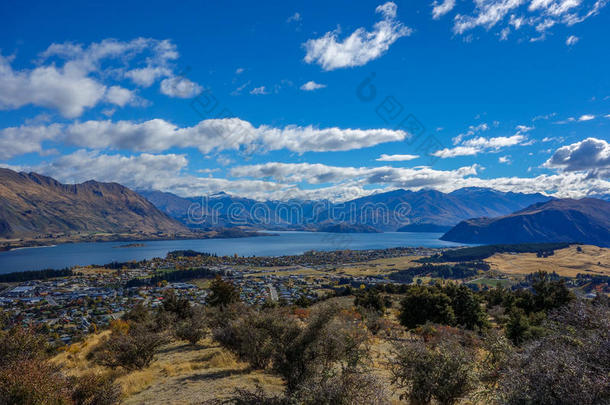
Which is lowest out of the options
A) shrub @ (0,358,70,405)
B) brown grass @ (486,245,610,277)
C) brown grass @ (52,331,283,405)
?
brown grass @ (486,245,610,277)

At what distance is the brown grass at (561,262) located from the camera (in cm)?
12856

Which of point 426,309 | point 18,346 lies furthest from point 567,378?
point 426,309

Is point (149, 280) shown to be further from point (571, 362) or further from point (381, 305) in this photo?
point (571, 362)

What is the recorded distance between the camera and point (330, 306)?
10594mm

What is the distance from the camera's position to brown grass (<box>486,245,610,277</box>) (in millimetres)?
128562

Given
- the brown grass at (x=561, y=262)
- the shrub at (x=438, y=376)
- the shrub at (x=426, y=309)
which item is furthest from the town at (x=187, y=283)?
the shrub at (x=438, y=376)

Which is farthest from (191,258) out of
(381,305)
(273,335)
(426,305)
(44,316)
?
(273,335)

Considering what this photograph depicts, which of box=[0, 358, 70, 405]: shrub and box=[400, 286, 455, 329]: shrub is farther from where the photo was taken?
box=[400, 286, 455, 329]: shrub

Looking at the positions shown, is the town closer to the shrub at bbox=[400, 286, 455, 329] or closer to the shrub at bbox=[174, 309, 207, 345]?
the shrub at bbox=[174, 309, 207, 345]

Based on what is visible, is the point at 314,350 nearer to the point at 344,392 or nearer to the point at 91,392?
the point at 344,392

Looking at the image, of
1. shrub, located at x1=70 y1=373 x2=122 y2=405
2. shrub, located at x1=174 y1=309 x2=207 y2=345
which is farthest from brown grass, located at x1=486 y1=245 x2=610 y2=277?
shrub, located at x1=70 y1=373 x2=122 y2=405

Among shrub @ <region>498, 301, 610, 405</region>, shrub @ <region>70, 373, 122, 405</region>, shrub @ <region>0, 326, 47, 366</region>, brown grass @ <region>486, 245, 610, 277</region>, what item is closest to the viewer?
shrub @ <region>498, 301, 610, 405</region>

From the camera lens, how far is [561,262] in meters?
147

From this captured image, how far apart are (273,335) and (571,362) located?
28.9ft
